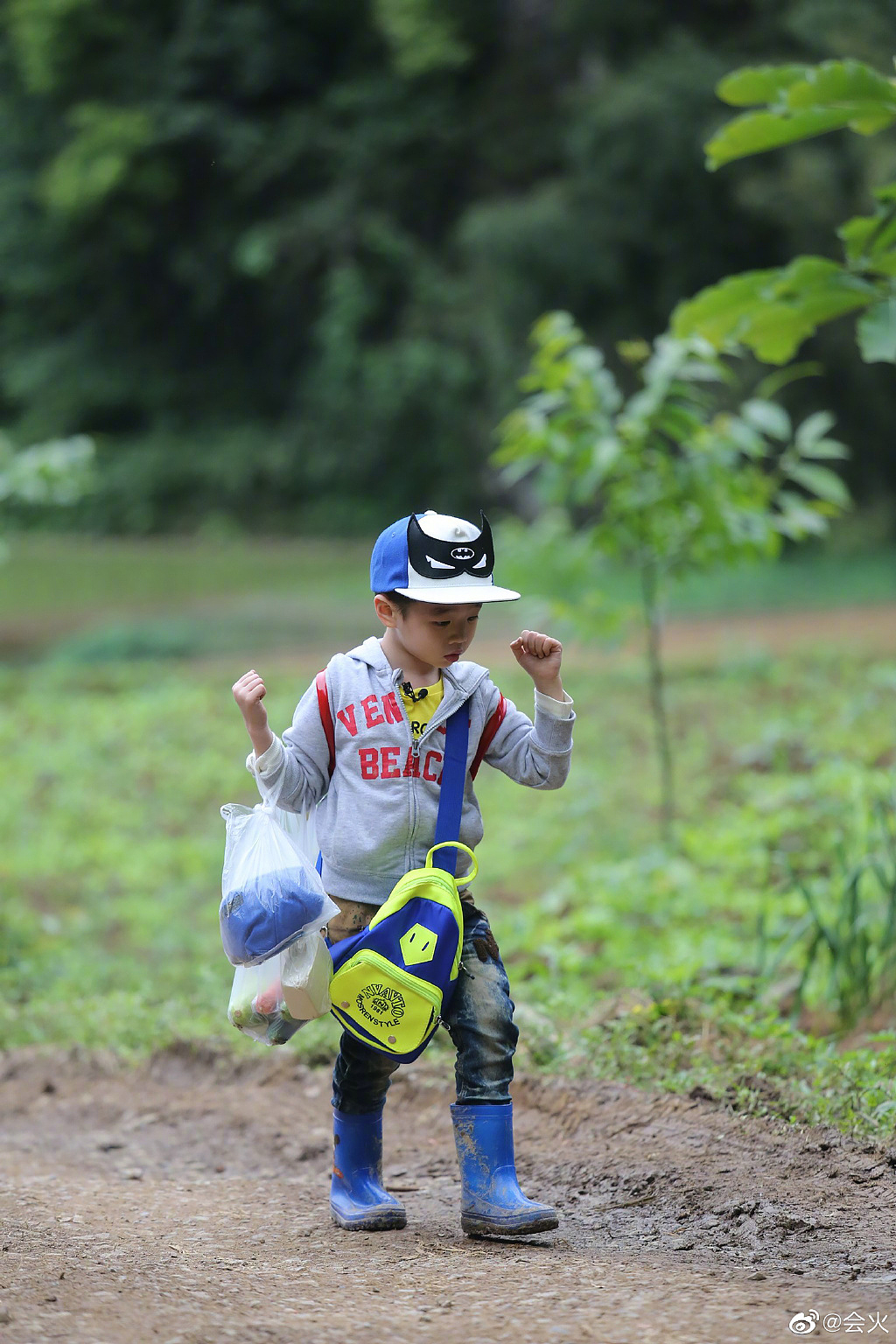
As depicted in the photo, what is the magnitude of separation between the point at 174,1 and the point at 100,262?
464 cm

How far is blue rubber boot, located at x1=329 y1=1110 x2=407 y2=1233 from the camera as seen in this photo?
2.87 meters

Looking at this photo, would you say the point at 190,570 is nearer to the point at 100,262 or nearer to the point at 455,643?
the point at 100,262

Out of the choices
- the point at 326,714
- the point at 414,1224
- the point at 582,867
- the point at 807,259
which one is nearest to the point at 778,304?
the point at 807,259

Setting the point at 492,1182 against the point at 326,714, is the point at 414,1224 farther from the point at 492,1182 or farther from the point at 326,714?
the point at 326,714

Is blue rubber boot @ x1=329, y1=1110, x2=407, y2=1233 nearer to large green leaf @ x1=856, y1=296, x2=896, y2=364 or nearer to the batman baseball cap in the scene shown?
the batman baseball cap

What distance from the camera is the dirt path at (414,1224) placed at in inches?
85.6

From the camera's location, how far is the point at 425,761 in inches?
110

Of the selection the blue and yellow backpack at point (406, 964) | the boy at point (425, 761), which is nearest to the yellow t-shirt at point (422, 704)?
the boy at point (425, 761)

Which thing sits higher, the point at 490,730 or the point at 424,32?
the point at 424,32

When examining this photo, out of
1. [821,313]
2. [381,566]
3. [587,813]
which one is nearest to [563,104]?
[587,813]

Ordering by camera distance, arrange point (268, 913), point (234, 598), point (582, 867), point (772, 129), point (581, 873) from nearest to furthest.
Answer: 1. point (268, 913)
2. point (772, 129)
3. point (581, 873)
4. point (582, 867)
5. point (234, 598)

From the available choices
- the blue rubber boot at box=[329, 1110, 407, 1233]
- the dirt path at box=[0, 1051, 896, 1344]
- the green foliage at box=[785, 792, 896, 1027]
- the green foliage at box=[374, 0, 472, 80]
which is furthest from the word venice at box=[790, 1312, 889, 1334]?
the green foliage at box=[374, 0, 472, 80]

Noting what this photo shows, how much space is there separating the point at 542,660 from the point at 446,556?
28 centimetres

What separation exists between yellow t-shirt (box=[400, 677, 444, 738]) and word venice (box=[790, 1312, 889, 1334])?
1229 mm
